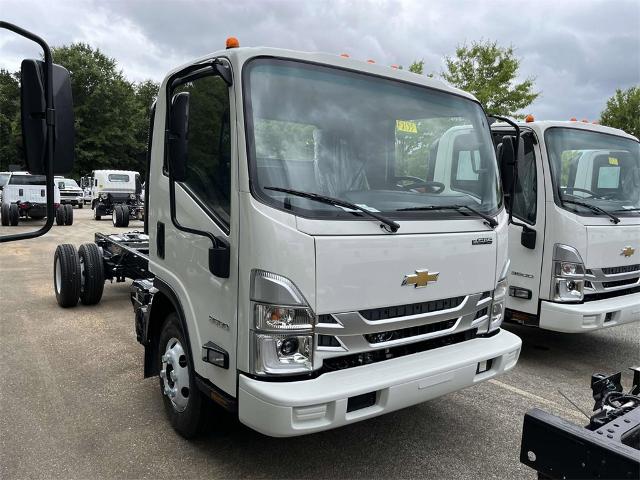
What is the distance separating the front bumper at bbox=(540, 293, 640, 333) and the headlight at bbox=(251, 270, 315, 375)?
10.3 ft

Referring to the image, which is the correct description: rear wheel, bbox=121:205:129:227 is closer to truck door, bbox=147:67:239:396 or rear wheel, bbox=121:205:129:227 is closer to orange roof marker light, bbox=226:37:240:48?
truck door, bbox=147:67:239:396

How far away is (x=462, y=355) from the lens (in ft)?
10.1

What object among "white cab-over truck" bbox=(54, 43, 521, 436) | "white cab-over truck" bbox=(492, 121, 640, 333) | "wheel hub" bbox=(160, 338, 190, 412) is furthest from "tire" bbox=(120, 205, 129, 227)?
"wheel hub" bbox=(160, 338, 190, 412)

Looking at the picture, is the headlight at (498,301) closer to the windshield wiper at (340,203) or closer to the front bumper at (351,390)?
the front bumper at (351,390)

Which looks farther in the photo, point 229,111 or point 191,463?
point 191,463

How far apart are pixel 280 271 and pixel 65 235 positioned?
15.6 metres

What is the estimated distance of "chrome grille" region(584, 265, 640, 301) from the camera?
15.9 ft

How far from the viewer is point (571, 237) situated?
475cm

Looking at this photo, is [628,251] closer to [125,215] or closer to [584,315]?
[584,315]

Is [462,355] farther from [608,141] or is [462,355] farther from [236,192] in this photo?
[608,141]

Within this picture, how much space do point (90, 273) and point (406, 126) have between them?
515 cm

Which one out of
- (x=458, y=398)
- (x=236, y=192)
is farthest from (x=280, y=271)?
(x=458, y=398)

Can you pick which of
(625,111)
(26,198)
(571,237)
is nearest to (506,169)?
(571,237)

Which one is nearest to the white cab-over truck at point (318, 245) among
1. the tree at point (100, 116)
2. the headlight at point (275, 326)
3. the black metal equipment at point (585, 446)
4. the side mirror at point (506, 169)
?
the headlight at point (275, 326)
